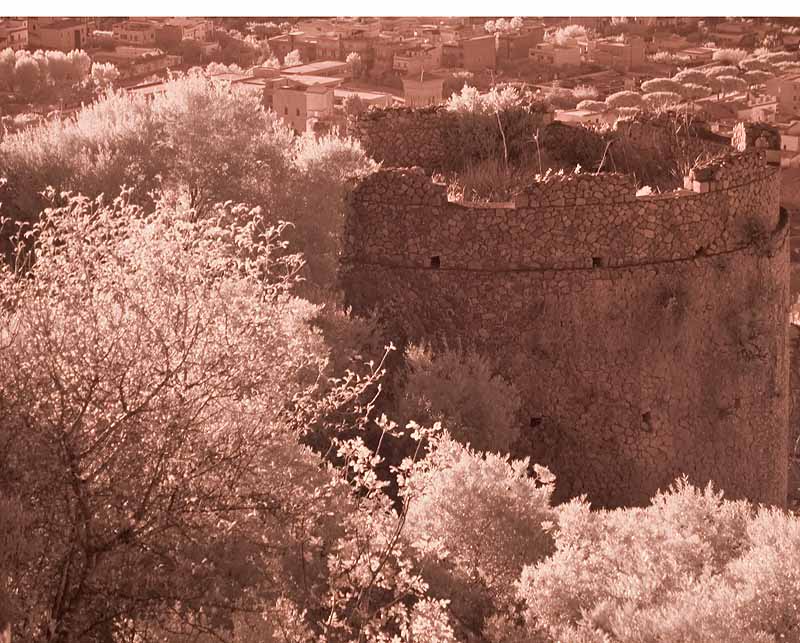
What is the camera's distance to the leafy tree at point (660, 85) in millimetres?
24094

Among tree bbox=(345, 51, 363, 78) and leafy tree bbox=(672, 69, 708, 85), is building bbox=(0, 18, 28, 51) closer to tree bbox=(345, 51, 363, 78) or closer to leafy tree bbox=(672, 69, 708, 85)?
tree bbox=(345, 51, 363, 78)

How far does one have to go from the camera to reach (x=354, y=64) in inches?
859

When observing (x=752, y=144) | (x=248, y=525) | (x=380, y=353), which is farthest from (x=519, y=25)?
(x=248, y=525)

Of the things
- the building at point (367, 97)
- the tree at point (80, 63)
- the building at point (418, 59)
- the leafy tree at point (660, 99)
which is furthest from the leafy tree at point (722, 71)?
the tree at point (80, 63)

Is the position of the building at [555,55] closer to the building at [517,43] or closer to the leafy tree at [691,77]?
the building at [517,43]

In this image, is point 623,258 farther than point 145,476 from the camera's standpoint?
Yes

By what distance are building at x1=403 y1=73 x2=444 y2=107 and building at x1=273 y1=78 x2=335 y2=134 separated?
49.0 inches

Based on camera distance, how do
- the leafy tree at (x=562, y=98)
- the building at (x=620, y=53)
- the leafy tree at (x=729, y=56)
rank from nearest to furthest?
the leafy tree at (x=562, y=98), the building at (x=620, y=53), the leafy tree at (x=729, y=56)

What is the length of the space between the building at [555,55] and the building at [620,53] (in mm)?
323

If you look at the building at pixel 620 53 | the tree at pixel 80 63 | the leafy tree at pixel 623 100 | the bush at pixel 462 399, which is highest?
the tree at pixel 80 63

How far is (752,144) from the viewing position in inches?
700

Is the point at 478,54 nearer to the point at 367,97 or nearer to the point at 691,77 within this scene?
the point at 367,97
